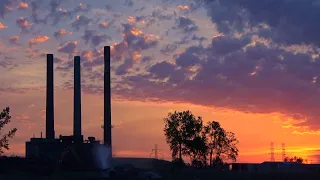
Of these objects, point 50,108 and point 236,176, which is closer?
point 236,176

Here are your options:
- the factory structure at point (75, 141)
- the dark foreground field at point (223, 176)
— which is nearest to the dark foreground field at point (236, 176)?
the dark foreground field at point (223, 176)

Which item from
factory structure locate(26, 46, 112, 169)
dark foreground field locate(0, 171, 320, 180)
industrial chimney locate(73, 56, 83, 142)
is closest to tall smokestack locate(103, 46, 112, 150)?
factory structure locate(26, 46, 112, 169)

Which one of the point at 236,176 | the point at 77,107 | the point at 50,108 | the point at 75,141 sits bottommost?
the point at 236,176

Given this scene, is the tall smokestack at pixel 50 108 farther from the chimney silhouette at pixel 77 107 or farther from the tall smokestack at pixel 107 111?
the tall smokestack at pixel 107 111

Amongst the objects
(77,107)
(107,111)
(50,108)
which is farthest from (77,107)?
(107,111)

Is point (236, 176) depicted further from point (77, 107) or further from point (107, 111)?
point (77, 107)

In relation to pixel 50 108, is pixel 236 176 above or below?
below

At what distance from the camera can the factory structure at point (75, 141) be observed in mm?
100750

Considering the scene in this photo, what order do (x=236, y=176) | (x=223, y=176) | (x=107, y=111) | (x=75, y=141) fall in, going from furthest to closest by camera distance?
1. (x=107, y=111)
2. (x=75, y=141)
3. (x=236, y=176)
4. (x=223, y=176)

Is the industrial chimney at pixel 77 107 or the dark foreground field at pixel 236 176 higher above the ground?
the industrial chimney at pixel 77 107

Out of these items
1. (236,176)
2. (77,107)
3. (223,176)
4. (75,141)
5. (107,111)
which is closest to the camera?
(223,176)

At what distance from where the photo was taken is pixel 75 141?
111 m

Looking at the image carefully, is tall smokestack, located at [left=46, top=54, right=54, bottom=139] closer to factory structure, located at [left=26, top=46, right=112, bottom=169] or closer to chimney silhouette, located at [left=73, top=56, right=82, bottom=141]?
factory structure, located at [left=26, top=46, right=112, bottom=169]

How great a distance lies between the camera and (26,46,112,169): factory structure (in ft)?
331
